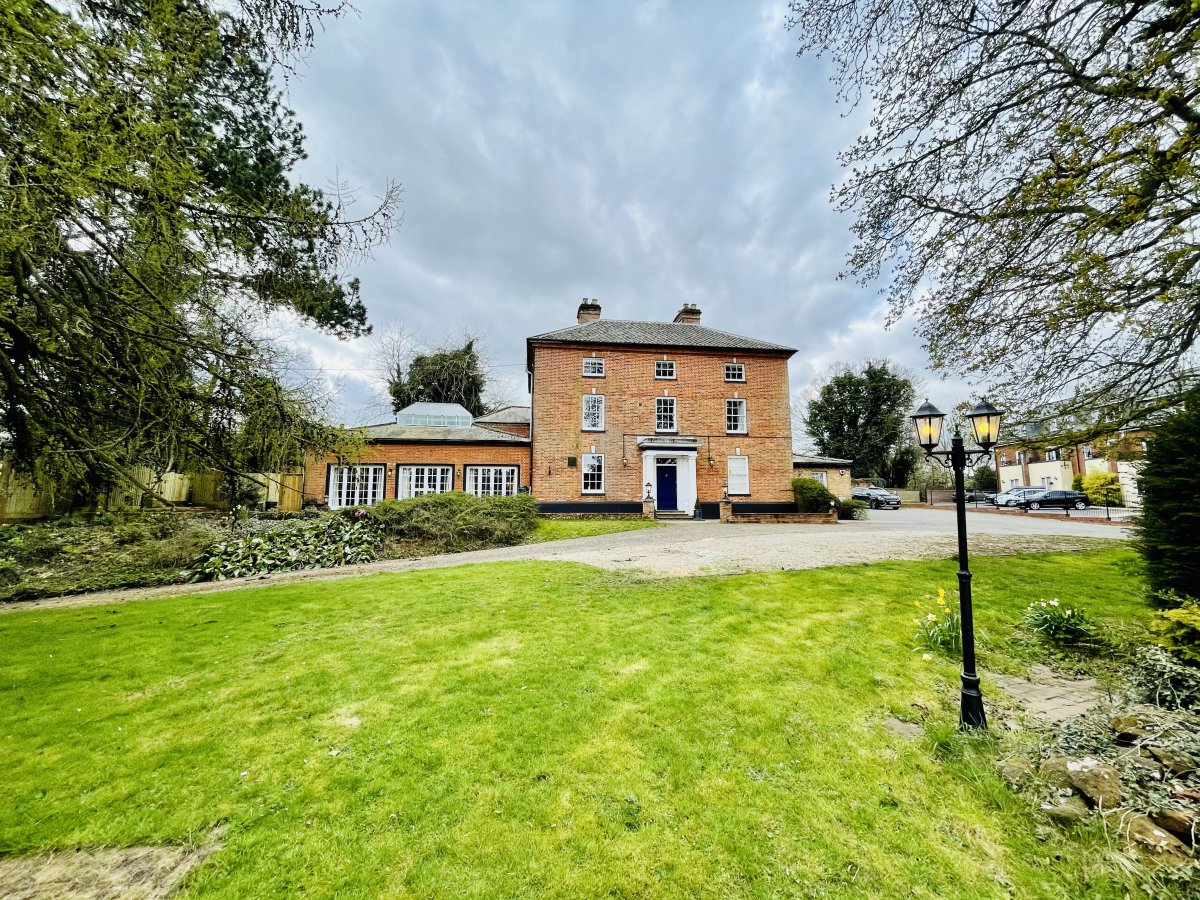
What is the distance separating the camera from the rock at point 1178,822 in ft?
7.36

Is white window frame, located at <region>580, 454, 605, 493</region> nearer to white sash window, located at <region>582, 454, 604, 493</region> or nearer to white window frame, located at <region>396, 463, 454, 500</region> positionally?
white sash window, located at <region>582, 454, 604, 493</region>

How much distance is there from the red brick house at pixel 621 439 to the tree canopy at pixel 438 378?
11.4m

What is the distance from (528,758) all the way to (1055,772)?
334 cm

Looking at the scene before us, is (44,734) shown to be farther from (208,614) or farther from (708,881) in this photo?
(708,881)

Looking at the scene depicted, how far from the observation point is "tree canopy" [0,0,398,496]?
3158 mm

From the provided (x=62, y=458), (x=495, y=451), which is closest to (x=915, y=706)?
(x=62, y=458)

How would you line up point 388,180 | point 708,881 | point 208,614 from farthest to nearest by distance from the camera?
point 208,614 < point 388,180 < point 708,881

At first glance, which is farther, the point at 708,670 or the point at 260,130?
the point at 260,130

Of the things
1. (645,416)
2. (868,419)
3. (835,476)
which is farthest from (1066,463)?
(645,416)

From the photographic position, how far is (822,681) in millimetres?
4316

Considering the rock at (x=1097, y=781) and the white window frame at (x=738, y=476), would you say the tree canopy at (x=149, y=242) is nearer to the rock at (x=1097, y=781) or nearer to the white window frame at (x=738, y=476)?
the rock at (x=1097, y=781)

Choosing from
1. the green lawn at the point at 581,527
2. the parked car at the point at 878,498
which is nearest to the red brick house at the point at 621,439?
the green lawn at the point at 581,527

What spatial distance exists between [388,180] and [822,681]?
676cm

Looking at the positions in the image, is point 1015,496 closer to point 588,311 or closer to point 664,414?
point 664,414
